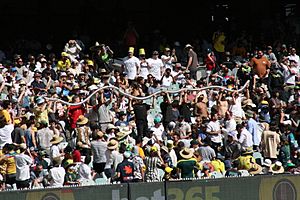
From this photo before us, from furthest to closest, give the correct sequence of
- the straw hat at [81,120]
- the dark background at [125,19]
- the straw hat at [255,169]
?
the dark background at [125,19] → the straw hat at [81,120] → the straw hat at [255,169]

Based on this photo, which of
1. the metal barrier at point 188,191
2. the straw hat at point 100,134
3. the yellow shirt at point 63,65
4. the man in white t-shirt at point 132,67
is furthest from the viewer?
the man in white t-shirt at point 132,67

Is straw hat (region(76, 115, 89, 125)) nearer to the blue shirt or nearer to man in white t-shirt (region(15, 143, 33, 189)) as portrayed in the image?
man in white t-shirt (region(15, 143, 33, 189))

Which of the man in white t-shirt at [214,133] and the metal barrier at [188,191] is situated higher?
the man in white t-shirt at [214,133]

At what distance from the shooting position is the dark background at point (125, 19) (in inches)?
1373

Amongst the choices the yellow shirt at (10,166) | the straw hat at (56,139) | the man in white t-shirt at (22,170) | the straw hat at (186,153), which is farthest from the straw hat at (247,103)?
the yellow shirt at (10,166)

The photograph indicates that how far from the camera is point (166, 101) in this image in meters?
27.4

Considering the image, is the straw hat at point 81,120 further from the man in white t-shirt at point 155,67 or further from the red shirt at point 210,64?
the red shirt at point 210,64

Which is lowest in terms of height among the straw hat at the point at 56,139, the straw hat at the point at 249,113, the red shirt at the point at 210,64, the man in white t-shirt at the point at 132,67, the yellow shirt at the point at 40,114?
the straw hat at the point at 56,139

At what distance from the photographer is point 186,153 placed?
76.8ft

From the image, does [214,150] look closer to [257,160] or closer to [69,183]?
[257,160]

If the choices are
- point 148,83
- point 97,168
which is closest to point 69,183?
point 97,168

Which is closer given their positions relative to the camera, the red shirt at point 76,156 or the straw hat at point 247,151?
the red shirt at point 76,156

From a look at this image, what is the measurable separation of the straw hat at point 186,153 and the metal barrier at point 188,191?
3009mm

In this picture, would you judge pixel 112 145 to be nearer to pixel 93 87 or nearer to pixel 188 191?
pixel 93 87
